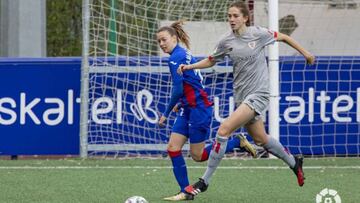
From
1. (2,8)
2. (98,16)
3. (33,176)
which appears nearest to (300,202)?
(33,176)

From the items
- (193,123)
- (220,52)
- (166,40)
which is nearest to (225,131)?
(193,123)

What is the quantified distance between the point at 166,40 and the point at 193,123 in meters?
0.85

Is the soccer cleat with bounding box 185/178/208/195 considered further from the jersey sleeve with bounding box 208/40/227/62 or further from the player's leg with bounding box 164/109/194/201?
the jersey sleeve with bounding box 208/40/227/62

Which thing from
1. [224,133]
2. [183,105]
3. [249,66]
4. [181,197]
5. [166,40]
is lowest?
[181,197]

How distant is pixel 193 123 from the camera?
10.3 m

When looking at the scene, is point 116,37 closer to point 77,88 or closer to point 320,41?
point 77,88

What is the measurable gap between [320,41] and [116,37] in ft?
10.7

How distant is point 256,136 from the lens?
33.7 ft

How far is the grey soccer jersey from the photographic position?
10023 mm

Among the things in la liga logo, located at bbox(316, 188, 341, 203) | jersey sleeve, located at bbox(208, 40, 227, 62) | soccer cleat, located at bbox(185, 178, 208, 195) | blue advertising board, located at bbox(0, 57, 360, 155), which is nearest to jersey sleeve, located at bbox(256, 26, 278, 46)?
jersey sleeve, located at bbox(208, 40, 227, 62)

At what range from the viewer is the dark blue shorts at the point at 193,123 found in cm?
1026

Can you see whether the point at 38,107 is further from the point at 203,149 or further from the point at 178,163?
the point at 178,163

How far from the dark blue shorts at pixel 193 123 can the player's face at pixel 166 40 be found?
631mm

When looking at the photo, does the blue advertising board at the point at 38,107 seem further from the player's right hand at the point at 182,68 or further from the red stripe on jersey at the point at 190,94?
the player's right hand at the point at 182,68
